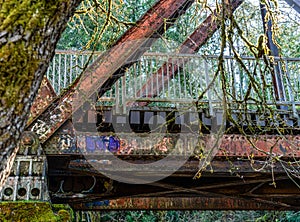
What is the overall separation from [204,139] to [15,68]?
317 centimetres

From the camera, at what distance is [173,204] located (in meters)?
6.52

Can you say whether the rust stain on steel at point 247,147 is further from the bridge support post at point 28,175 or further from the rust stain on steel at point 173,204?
the rust stain on steel at point 173,204

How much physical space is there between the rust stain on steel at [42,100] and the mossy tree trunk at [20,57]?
8.03ft

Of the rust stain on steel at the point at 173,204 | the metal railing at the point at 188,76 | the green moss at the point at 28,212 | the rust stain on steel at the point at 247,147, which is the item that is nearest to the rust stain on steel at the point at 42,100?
the metal railing at the point at 188,76

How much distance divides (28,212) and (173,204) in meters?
3.32

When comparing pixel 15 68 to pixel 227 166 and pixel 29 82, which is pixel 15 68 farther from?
pixel 227 166

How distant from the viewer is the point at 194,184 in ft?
18.3

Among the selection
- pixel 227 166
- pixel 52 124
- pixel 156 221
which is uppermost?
pixel 52 124

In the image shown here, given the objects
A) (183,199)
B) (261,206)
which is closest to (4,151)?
(183,199)

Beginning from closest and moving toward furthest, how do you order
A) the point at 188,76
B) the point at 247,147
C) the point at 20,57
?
1. the point at 20,57
2. the point at 247,147
3. the point at 188,76

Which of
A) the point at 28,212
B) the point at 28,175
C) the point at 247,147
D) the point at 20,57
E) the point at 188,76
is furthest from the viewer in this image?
the point at 188,76

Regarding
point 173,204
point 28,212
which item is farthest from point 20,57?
point 173,204

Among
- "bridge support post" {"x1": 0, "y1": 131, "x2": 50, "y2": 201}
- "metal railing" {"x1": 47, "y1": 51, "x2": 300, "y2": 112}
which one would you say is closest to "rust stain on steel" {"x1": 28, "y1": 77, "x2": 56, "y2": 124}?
"bridge support post" {"x1": 0, "y1": 131, "x2": 50, "y2": 201}

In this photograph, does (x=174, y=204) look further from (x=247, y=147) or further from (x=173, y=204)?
(x=247, y=147)
